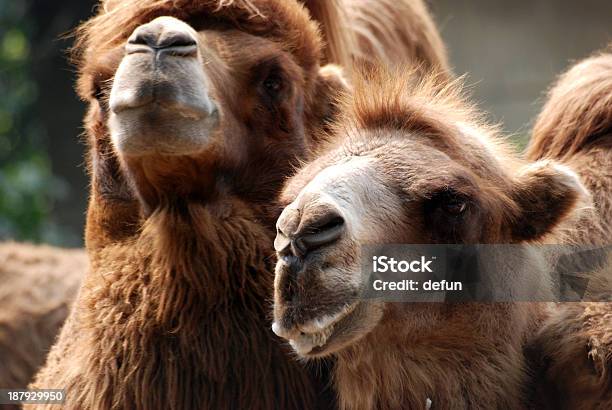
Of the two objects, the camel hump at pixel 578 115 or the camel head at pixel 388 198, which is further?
the camel hump at pixel 578 115

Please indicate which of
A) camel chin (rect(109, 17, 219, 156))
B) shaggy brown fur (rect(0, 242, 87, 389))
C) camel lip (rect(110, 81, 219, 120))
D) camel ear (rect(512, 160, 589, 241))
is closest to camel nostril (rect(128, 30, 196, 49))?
camel chin (rect(109, 17, 219, 156))

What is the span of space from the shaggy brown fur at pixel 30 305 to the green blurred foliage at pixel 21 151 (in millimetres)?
2973

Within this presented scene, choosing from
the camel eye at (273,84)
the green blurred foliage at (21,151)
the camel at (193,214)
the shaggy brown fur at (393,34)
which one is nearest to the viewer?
the camel at (193,214)

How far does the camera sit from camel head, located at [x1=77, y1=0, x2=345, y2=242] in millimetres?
3662

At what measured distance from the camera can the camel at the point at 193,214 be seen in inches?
149

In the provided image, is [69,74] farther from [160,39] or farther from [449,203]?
[449,203]

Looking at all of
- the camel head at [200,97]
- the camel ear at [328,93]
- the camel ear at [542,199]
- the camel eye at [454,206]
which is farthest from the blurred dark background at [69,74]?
the camel eye at [454,206]

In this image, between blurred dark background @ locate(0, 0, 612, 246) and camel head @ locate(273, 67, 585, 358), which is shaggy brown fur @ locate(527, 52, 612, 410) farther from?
blurred dark background @ locate(0, 0, 612, 246)

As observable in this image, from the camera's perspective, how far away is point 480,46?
1191 cm

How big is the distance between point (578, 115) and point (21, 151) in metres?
7.70

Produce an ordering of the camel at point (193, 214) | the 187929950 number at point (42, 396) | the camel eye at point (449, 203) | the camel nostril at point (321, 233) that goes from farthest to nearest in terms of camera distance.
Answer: the 187929950 number at point (42, 396)
the camel at point (193, 214)
the camel eye at point (449, 203)
the camel nostril at point (321, 233)

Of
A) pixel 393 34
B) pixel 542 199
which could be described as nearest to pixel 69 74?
pixel 393 34

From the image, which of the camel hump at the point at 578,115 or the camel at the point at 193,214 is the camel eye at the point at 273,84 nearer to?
the camel at the point at 193,214

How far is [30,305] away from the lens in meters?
6.79
